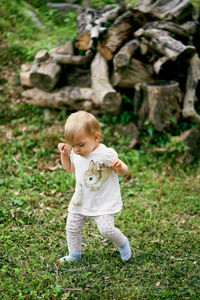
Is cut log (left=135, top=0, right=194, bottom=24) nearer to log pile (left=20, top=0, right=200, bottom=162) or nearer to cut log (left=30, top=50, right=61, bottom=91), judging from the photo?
log pile (left=20, top=0, right=200, bottom=162)

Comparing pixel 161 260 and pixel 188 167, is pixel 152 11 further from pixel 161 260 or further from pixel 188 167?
pixel 161 260

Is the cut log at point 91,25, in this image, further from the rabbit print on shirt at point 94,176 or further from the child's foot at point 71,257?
the child's foot at point 71,257

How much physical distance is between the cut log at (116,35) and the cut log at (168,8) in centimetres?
29

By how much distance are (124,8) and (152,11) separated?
709 millimetres

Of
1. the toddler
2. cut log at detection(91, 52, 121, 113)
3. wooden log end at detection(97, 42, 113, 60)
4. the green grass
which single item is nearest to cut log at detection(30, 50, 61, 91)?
the green grass

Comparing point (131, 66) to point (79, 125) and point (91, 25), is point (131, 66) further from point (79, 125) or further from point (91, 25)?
point (79, 125)

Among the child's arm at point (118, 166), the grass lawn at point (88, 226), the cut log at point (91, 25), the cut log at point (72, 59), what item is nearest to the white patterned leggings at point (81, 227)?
the grass lawn at point (88, 226)

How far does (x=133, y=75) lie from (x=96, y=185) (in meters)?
3.27

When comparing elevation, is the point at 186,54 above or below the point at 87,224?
above

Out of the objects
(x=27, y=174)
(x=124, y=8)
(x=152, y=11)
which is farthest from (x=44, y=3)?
(x=27, y=174)

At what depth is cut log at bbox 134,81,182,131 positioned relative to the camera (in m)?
5.33

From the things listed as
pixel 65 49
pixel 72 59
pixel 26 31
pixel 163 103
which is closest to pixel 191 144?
pixel 163 103

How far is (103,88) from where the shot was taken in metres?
5.86

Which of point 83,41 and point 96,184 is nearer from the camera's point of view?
point 96,184
